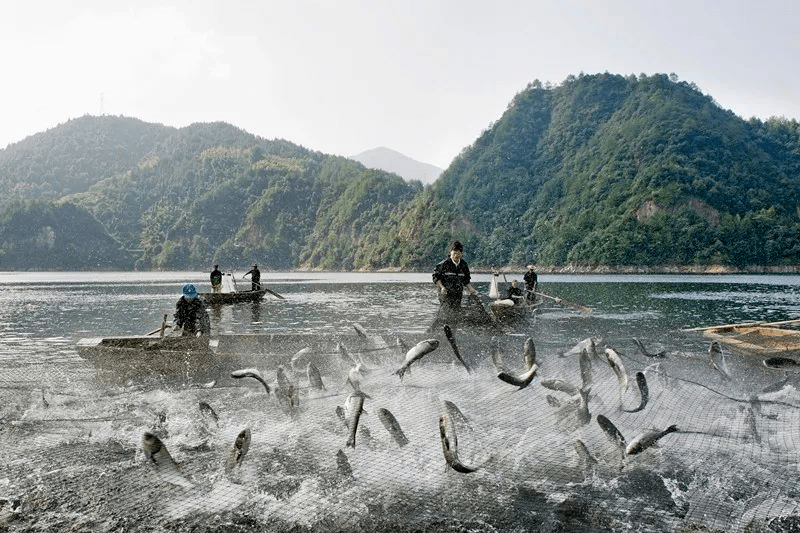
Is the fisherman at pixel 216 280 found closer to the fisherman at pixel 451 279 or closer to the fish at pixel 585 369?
the fisherman at pixel 451 279

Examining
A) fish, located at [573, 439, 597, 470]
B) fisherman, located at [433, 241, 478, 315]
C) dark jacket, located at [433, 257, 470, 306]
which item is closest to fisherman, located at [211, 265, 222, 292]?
fisherman, located at [433, 241, 478, 315]

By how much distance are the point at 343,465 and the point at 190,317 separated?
267 inches

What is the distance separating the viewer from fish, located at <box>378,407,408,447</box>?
254 inches

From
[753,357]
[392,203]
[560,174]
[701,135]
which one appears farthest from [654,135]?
[753,357]

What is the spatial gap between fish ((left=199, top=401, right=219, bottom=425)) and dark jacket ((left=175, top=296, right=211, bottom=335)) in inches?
175

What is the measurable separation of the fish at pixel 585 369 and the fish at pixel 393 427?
2.59m

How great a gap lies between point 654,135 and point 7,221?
164 m

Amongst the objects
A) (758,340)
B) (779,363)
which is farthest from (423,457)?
(758,340)

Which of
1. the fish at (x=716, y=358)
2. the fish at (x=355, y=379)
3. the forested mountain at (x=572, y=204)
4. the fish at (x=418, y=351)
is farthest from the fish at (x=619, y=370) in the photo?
the forested mountain at (x=572, y=204)

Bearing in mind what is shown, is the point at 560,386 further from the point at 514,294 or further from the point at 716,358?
the point at 514,294

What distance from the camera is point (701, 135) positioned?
459 ft

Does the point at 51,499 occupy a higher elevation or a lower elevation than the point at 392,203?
lower

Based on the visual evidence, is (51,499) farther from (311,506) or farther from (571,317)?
(571,317)

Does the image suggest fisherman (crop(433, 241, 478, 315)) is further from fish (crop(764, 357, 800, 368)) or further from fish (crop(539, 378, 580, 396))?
fish (crop(764, 357, 800, 368))
